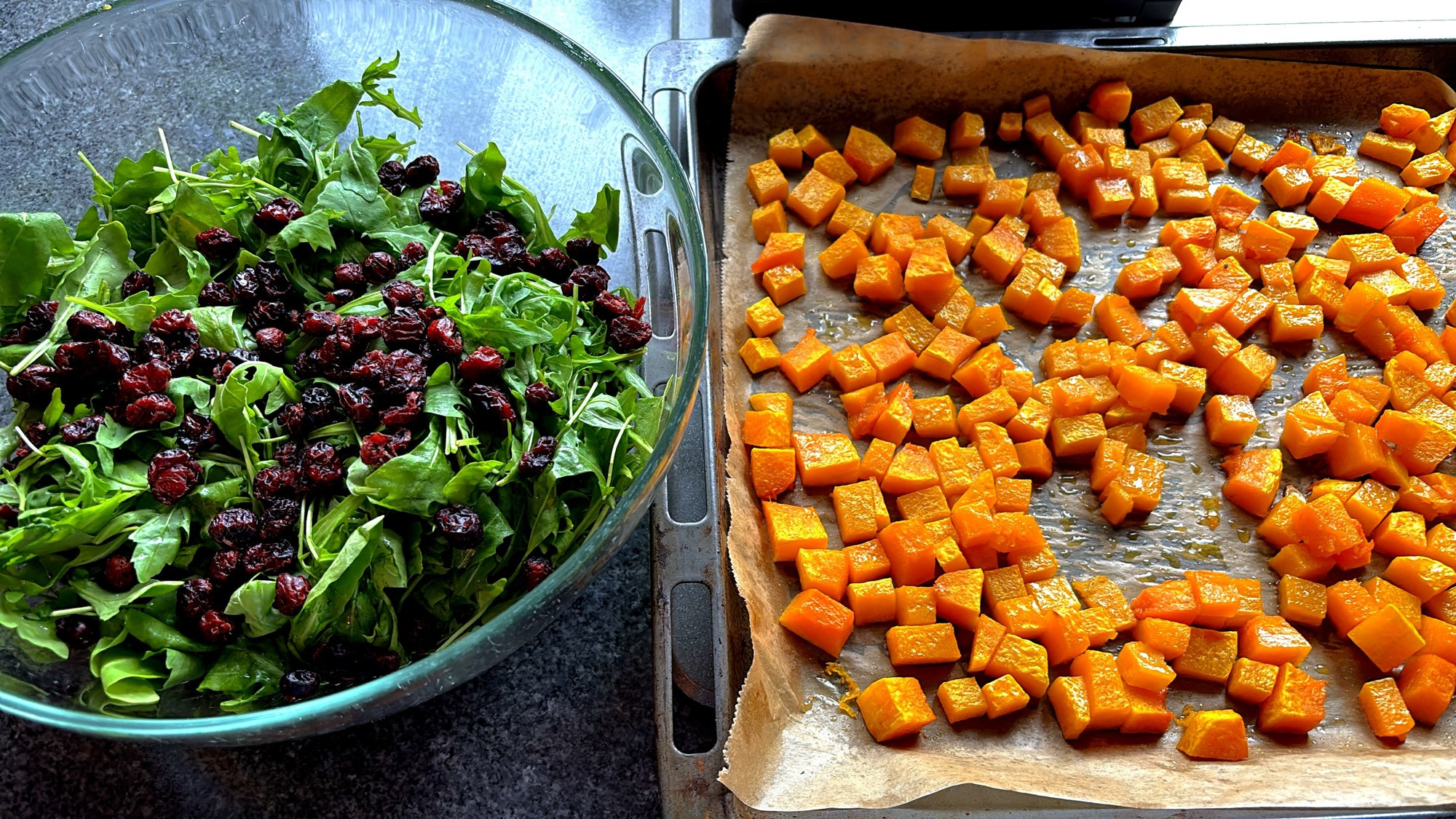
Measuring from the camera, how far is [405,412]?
129cm

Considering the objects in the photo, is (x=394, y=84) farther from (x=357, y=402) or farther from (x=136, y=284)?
(x=357, y=402)

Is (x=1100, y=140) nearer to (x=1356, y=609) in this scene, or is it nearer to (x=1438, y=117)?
(x=1438, y=117)

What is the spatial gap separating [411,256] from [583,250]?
0.27 metres

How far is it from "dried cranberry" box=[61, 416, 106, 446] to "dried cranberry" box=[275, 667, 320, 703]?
0.41 meters

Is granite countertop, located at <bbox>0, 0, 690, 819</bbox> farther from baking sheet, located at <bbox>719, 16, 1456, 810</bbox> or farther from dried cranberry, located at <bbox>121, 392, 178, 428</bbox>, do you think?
dried cranberry, located at <bbox>121, 392, 178, 428</bbox>

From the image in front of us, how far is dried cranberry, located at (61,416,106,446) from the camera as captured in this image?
4.29ft

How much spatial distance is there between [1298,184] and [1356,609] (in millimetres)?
929

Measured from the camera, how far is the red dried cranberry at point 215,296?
1.44 m

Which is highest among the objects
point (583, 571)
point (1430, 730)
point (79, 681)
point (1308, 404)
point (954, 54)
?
point (954, 54)

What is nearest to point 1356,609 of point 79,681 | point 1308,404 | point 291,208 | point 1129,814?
point 1308,404

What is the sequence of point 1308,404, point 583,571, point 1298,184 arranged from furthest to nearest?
point 1298,184 < point 1308,404 < point 583,571

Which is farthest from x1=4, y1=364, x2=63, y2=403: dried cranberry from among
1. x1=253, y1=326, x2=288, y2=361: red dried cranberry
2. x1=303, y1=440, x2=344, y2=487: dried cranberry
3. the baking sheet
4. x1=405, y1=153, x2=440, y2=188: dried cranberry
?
the baking sheet

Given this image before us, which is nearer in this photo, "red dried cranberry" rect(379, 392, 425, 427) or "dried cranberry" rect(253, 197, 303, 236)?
"red dried cranberry" rect(379, 392, 425, 427)

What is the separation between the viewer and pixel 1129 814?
1448 millimetres
